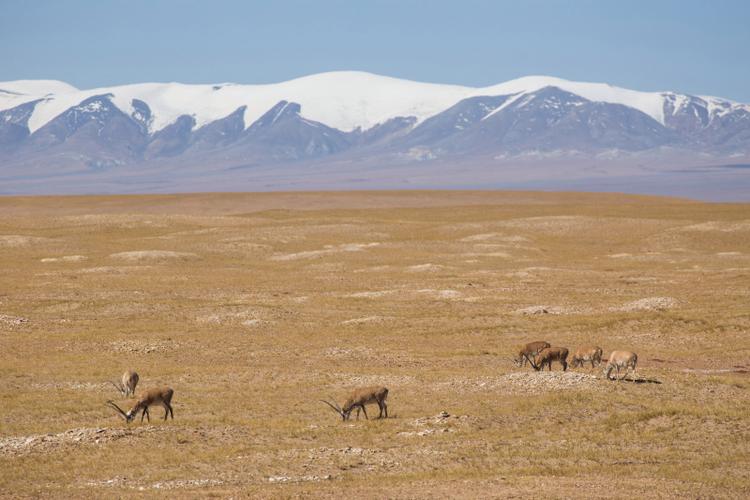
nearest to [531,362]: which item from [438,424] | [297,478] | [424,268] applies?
[438,424]

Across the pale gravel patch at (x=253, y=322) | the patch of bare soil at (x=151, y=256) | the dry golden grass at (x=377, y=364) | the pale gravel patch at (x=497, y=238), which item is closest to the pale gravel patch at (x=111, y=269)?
the dry golden grass at (x=377, y=364)

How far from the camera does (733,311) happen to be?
50.9 m

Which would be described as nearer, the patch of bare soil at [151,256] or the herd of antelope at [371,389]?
the herd of antelope at [371,389]

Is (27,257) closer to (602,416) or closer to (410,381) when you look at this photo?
(410,381)

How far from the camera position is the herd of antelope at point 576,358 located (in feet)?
107

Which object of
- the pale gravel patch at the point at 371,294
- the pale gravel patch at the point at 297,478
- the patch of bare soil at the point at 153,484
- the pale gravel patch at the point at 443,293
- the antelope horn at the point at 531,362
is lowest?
the pale gravel patch at the point at 371,294

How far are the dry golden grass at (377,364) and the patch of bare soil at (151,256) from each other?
32 centimetres

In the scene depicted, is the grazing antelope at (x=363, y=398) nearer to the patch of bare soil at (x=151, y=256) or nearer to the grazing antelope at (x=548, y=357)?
the grazing antelope at (x=548, y=357)

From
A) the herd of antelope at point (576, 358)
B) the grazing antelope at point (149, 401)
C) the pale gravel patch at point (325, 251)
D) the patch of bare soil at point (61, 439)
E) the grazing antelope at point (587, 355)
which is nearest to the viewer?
the patch of bare soil at point (61, 439)

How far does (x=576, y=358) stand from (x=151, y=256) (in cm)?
5813

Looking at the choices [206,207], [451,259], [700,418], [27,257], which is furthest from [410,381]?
[206,207]

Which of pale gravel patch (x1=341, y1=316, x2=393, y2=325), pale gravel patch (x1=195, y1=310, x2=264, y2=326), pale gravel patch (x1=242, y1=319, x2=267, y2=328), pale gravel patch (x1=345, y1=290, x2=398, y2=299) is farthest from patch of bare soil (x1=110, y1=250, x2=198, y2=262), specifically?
pale gravel patch (x1=341, y1=316, x2=393, y2=325)

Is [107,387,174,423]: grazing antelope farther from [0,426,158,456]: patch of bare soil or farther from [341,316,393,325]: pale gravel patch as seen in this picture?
[341,316,393,325]: pale gravel patch

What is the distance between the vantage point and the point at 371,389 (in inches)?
1091
